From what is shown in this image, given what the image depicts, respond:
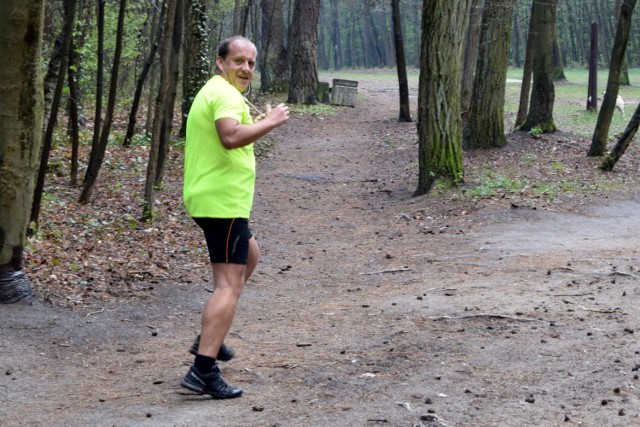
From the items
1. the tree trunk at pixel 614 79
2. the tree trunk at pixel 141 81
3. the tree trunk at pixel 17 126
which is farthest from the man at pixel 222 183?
the tree trunk at pixel 614 79

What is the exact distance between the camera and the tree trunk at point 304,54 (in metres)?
30.7

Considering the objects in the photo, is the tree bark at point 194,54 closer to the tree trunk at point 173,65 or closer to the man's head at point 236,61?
the tree trunk at point 173,65

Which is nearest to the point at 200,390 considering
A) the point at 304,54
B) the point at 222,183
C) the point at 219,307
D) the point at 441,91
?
the point at 219,307

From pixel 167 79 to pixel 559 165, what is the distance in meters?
7.89

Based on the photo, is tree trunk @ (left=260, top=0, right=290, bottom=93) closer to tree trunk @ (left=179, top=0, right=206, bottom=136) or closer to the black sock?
tree trunk @ (left=179, top=0, right=206, bottom=136)

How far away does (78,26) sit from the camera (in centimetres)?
1866

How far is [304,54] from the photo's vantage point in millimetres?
31031

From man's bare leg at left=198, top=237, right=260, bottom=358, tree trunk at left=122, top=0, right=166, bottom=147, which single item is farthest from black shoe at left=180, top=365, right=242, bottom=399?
tree trunk at left=122, top=0, right=166, bottom=147

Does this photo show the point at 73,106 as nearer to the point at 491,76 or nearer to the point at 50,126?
the point at 50,126

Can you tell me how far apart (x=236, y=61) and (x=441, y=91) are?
8733 millimetres

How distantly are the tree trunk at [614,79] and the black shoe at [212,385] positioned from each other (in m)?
13.2

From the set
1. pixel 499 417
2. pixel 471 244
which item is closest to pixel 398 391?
pixel 499 417

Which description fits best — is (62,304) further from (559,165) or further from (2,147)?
(559,165)

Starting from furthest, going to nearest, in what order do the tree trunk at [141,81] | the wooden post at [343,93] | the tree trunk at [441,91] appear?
the wooden post at [343,93]
the tree trunk at [141,81]
the tree trunk at [441,91]
